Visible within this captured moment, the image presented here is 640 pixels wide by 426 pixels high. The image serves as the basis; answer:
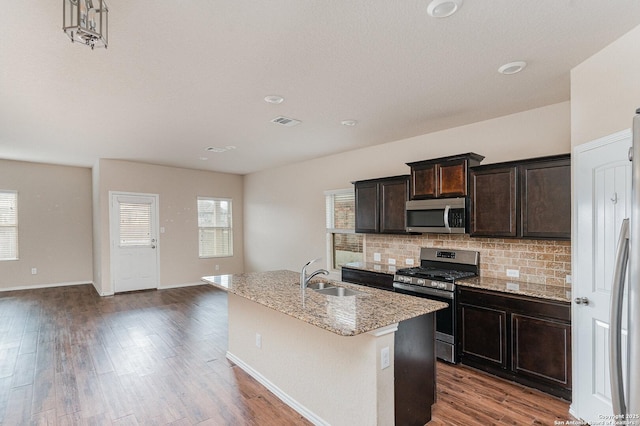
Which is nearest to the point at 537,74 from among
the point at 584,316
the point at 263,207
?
the point at 584,316

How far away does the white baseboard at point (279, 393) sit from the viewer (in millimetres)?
2493

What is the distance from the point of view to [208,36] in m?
2.19

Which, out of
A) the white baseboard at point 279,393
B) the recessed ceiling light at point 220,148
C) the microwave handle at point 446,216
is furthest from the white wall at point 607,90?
the recessed ceiling light at point 220,148

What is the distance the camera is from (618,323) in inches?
43.7

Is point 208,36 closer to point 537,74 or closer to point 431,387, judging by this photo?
point 537,74

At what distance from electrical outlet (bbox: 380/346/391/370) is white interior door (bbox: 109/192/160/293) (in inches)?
253

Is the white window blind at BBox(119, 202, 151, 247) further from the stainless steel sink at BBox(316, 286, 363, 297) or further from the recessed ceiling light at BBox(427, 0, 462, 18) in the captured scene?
the recessed ceiling light at BBox(427, 0, 462, 18)

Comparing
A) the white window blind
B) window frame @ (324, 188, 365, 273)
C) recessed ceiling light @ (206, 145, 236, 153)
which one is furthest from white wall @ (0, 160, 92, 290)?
window frame @ (324, 188, 365, 273)

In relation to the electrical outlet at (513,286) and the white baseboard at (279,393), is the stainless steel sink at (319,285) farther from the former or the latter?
the electrical outlet at (513,286)

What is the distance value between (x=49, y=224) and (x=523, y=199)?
28.7 ft

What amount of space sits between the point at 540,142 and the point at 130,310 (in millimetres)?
6313

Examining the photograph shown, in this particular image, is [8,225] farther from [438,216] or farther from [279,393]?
[438,216]

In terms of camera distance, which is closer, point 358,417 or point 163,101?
point 358,417

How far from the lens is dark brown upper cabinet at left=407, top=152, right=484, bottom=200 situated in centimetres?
371
